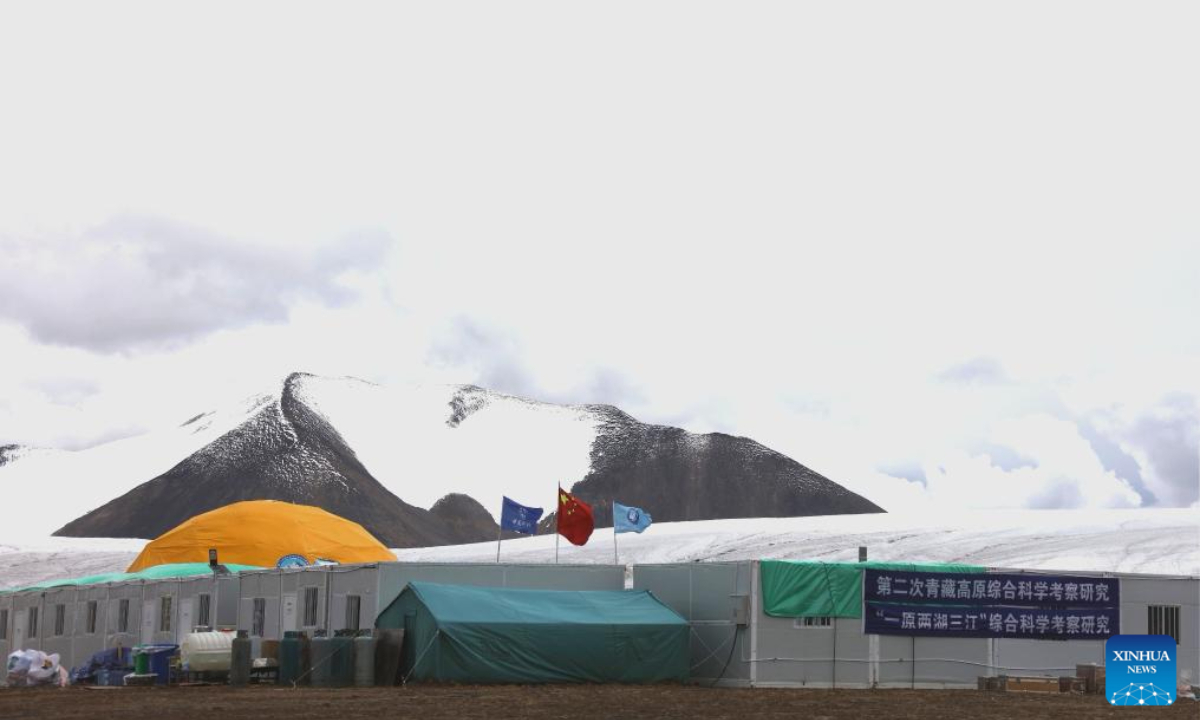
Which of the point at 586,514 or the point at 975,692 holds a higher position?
the point at 586,514

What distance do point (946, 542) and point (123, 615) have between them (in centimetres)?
3311

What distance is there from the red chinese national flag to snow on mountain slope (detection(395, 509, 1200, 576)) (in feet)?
32.6

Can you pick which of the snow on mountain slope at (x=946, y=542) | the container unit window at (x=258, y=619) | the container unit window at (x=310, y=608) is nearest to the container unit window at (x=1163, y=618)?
the snow on mountain slope at (x=946, y=542)

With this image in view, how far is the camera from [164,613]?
152 feet

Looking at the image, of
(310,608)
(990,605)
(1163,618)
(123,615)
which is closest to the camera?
(990,605)

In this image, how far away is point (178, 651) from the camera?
38062 mm

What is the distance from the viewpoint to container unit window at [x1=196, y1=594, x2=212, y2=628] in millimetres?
43750

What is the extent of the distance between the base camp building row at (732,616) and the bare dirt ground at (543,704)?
126 centimetres

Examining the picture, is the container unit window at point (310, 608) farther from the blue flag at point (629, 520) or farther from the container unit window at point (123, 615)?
the container unit window at point (123, 615)

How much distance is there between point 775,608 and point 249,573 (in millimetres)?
14904

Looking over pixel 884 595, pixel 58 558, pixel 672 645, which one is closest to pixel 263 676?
pixel 672 645

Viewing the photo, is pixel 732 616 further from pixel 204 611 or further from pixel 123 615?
pixel 123 615

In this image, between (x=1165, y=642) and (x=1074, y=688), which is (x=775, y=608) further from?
(x=1165, y=642)

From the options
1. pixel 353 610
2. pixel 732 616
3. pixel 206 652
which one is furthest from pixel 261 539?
pixel 732 616
